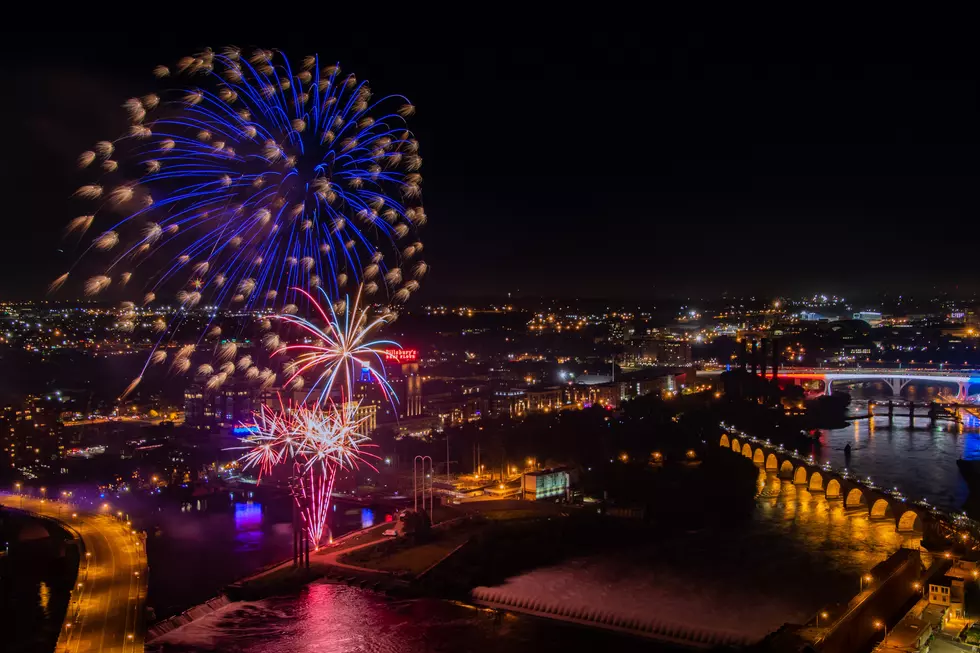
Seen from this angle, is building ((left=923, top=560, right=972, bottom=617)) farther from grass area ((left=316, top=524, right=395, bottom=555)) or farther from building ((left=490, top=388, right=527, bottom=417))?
building ((left=490, top=388, right=527, bottom=417))

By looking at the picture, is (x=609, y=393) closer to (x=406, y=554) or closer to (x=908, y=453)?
(x=908, y=453)

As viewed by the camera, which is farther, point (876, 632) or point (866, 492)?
point (866, 492)

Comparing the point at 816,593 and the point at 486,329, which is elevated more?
the point at 486,329

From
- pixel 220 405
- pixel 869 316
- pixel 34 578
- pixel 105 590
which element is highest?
pixel 869 316

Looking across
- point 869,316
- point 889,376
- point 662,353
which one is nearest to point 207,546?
point 889,376

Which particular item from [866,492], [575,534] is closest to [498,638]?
[575,534]

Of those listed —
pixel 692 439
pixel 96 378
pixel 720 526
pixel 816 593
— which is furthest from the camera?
pixel 96 378

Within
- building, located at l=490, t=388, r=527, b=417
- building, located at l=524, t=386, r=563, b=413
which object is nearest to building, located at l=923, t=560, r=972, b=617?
building, located at l=490, t=388, r=527, b=417

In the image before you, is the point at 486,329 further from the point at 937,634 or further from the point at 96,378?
the point at 937,634
